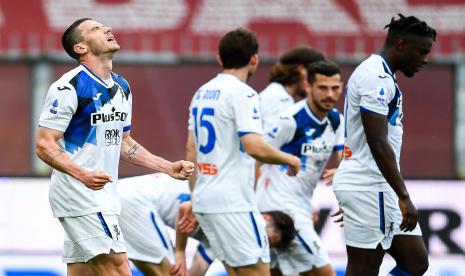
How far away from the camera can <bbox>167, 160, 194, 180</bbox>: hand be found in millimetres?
5984

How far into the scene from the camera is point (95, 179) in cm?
556

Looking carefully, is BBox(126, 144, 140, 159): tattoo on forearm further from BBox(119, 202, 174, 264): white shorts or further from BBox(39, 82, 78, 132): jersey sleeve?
BBox(119, 202, 174, 264): white shorts

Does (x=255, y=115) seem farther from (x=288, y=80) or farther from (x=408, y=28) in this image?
(x=288, y=80)

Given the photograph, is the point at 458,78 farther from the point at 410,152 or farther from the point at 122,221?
the point at 122,221

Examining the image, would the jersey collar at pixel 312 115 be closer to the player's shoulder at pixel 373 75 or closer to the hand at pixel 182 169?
the player's shoulder at pixel 373 75

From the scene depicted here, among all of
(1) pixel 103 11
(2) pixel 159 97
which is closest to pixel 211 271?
→ (2) pixel 159 97

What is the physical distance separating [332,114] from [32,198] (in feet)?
10.4

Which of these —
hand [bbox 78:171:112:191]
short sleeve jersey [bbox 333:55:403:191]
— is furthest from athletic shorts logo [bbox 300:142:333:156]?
hand [bbox 78:171:112:191]

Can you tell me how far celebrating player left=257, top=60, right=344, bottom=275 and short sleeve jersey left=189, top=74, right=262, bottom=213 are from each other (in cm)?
88

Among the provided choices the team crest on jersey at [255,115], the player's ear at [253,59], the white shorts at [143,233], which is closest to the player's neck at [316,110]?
the player's ear at [253,59]

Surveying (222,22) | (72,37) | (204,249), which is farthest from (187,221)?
(222,22)

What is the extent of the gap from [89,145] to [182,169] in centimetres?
51

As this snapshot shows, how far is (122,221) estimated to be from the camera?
7.65m

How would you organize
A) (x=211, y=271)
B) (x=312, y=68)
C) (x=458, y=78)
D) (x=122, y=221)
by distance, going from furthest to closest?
(x=458, y=78)
(x=211, y=271)
(x=312, y=68)
(x=122, y=221)
